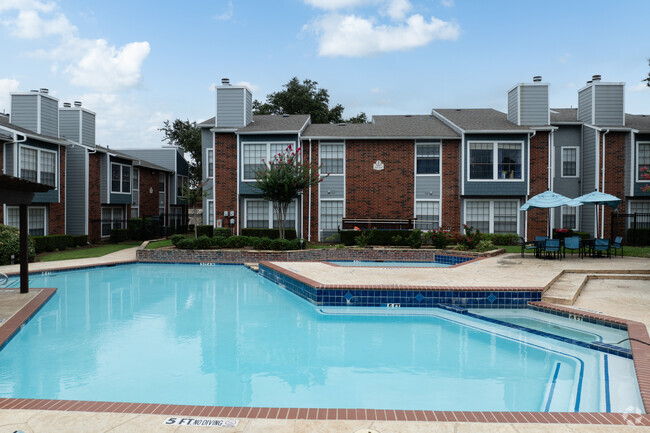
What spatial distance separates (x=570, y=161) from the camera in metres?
22.8

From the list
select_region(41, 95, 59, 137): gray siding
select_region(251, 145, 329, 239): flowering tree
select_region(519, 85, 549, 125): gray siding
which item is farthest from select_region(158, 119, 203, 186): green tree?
select_region(519, 85, 549, 125): gray siding

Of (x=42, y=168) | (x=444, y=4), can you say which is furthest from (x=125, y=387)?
(x=444, y=4)

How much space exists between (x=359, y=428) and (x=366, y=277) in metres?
7.55

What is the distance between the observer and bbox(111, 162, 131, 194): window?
26.4 m

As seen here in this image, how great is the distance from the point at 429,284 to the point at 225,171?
15417mm

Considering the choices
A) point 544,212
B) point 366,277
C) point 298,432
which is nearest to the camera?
point 298,432

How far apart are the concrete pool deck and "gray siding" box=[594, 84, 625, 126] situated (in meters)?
10.4

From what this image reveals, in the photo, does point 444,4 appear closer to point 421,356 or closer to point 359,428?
point 421,356

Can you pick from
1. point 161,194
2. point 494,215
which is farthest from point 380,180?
point 161,194

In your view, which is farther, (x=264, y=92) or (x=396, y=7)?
(x=264, y=92)

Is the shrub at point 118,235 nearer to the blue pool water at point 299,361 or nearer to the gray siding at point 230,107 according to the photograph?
the gray siding at point 230,107

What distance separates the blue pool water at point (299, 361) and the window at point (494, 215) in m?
13.9

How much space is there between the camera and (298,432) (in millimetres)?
3650

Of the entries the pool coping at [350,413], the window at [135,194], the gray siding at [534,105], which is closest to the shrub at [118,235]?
the window at [135,194]
